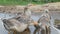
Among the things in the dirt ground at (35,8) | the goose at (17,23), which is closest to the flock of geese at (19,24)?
the goose at (17,23)

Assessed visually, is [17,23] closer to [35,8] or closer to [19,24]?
[19,24]

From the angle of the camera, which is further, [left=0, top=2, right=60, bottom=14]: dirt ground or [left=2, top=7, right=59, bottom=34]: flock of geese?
[left=0, top=2, right=60, bottom=14]: dirt ground

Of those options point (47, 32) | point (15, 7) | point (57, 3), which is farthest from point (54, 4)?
point (47, 32)

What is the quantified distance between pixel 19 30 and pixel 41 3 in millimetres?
5679

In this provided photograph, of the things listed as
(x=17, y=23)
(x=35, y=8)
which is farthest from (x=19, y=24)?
(x=35, y=8)

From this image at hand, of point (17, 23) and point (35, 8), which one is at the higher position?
point (17, 23)

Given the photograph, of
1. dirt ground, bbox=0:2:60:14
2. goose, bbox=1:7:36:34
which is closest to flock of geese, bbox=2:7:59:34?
goose, bbox=1:7:36:34

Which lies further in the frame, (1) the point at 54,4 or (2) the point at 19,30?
(1) the point at 54,4

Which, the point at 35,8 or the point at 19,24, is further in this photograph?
the point at 35,8

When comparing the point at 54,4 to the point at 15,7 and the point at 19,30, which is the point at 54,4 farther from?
the point at 19,30

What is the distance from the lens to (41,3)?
339 inches

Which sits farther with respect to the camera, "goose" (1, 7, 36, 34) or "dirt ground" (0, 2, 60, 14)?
"dirt ground" (0, 2, 60, 14)

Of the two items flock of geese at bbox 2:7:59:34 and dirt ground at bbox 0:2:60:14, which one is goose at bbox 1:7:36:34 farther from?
dirt ground at bbox 0:2:60:14

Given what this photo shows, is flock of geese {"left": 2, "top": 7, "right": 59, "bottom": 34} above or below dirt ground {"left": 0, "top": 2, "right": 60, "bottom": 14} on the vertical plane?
above
